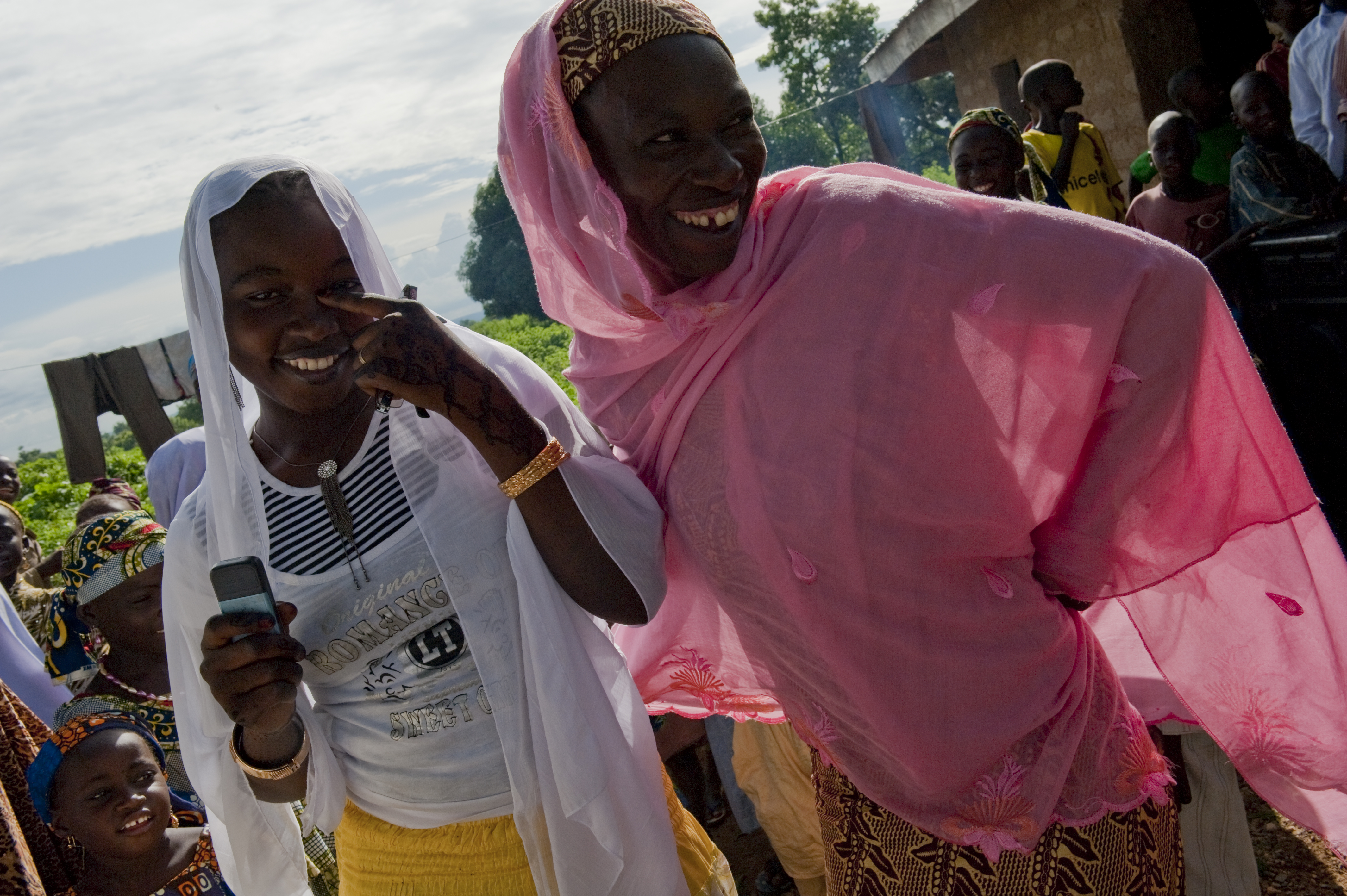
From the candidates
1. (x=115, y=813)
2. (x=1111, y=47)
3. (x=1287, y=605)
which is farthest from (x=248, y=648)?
(x=1111, y=47)

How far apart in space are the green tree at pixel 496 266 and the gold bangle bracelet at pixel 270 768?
3551 centimetres

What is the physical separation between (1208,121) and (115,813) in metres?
5.98

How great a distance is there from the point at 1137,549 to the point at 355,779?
4.84 ft

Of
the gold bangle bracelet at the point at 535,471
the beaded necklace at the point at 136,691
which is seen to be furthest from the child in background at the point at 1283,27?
the beaded necklace at the point at 136,691

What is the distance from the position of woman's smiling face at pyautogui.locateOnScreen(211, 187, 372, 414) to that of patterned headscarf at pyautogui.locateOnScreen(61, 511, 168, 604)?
1.79 metres

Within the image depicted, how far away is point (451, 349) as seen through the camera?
5.36 feet

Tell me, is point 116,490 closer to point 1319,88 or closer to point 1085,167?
point 1085,167

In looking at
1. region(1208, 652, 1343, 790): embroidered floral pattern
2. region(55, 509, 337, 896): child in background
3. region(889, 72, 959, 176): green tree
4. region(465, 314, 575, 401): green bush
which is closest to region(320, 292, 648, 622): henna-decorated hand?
region(1208, 652, 1343, 790): embroidered floral pattern

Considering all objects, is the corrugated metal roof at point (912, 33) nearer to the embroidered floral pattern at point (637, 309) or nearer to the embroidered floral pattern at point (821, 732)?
the embroidered floral pattern at point (637, 309)

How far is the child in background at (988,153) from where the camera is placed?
3975mm

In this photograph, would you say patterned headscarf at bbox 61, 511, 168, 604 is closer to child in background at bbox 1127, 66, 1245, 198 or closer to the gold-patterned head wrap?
the gold-patterned head wrap

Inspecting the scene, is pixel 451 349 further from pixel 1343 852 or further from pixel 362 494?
pixel 1343 852

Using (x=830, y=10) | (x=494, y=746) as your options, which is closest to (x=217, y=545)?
(x=494, y=746)

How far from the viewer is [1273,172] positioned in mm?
4562
